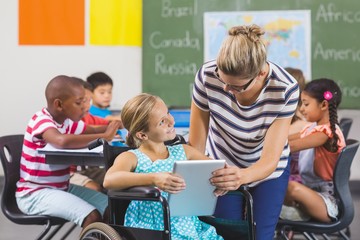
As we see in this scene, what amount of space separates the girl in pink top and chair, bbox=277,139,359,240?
0.03 meters

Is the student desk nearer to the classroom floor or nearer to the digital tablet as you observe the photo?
the digital tablet

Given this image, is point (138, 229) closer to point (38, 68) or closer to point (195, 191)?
point (195, 191)

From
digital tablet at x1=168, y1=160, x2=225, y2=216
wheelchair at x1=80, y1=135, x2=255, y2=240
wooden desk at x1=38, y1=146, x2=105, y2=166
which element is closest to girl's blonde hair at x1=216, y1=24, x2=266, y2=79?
digital tablet at x1=168, y1=160, x2=225, y2=216

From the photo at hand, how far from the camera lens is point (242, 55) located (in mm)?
2293

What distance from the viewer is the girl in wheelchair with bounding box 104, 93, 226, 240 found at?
8.20ft

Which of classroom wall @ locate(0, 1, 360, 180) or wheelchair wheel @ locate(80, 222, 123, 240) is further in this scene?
classroom wall @ locate(0, 1, 360, 180)

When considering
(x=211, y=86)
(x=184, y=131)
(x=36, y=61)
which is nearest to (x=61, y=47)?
(x=36, y=61)

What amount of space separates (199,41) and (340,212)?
3.24m

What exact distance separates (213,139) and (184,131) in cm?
160

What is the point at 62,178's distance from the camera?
136 inches

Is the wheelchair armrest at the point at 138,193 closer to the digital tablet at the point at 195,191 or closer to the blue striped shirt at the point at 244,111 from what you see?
the digital tablet at the point at 195,191

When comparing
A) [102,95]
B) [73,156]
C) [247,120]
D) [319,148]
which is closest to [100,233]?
[247,120]

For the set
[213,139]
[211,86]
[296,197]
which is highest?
[211,86]

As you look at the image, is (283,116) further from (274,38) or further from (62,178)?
(274,38)
